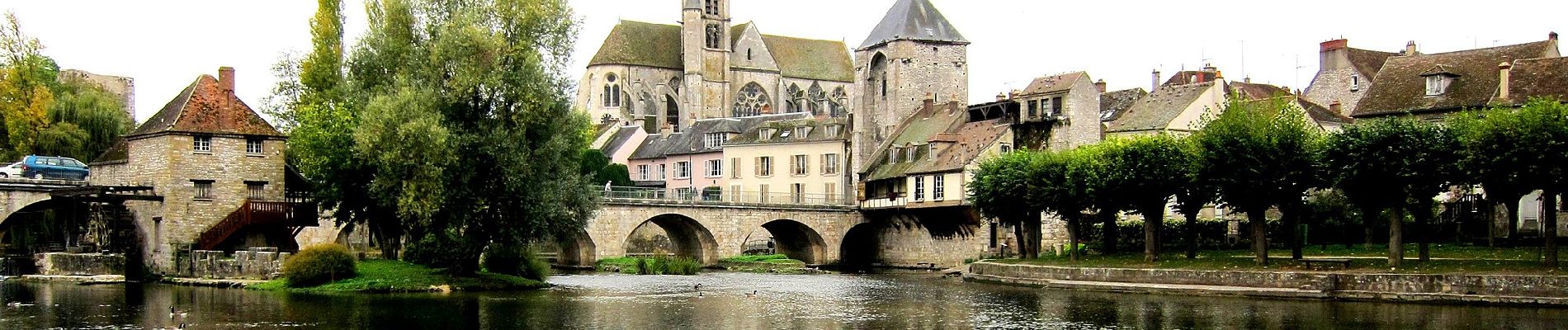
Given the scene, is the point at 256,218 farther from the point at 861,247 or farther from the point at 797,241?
the point at 861,247

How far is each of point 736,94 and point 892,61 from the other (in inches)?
1625

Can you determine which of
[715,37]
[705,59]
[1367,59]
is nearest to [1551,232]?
[1367,59]

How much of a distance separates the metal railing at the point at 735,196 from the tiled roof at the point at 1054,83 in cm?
1152

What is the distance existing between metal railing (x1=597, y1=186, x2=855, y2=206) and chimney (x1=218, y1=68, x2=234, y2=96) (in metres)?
24.6

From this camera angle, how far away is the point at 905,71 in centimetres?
9088

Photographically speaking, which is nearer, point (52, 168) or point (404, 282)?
point (404, 282)

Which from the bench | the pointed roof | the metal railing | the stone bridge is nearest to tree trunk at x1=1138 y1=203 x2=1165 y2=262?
the bench

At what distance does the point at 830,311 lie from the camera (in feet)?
138

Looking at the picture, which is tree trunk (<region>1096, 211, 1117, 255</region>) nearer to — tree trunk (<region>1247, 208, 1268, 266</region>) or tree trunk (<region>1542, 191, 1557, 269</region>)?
tree trunk (<region>1247, 208, 1268, 266</region>)

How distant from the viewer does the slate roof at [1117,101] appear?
268 ft

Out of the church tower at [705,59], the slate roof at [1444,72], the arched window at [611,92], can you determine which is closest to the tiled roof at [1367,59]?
the slate roof at [1444,72]

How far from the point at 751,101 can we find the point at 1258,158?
8227 centimetres

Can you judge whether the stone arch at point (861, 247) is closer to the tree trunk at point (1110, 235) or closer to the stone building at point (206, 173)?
the tree trunk at point (1110, 235)

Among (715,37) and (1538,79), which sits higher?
(715,37)
